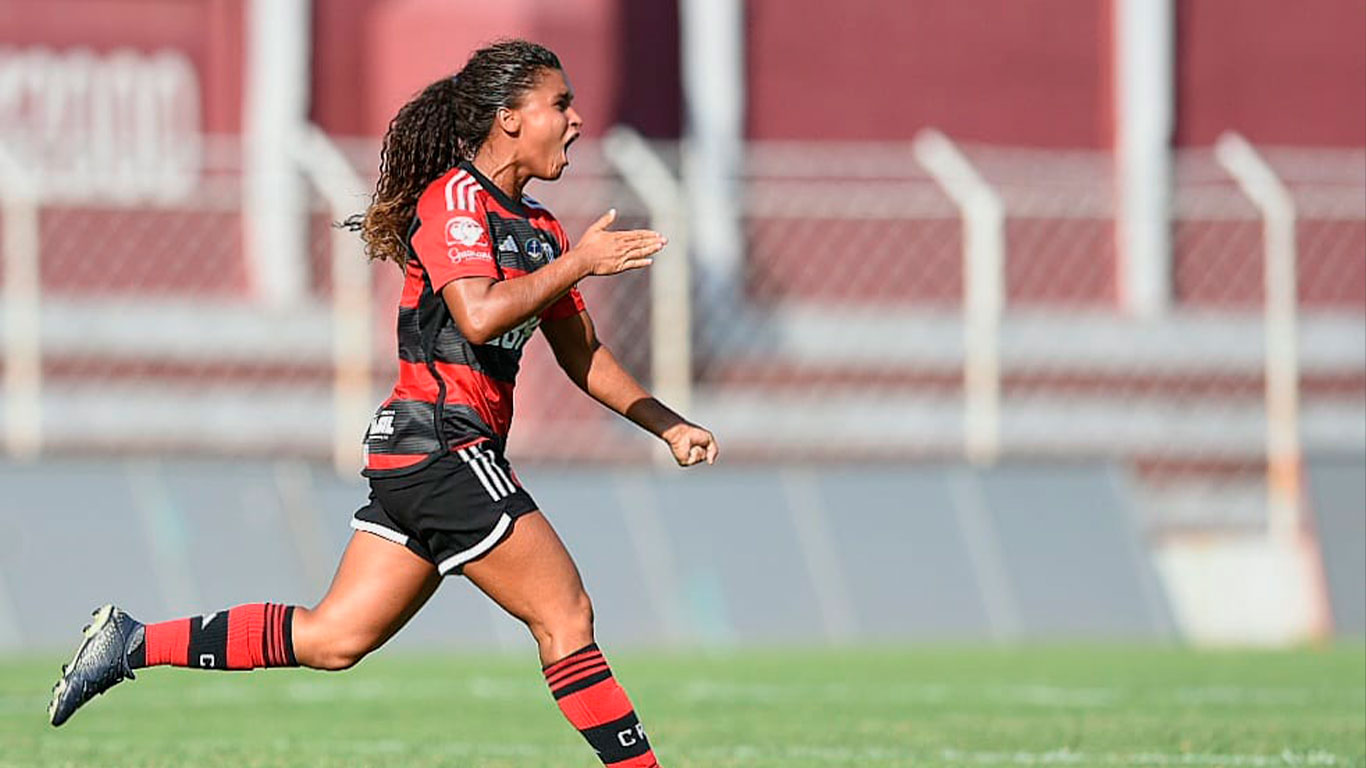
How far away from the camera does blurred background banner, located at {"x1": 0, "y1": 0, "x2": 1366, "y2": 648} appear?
14164 mm

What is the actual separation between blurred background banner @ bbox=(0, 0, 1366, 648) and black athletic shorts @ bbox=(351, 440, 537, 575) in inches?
277

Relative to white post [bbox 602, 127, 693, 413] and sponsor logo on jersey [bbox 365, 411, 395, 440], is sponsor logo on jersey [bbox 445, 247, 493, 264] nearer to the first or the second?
sponsor logo on jersey [bbox 365, 411, 395, 440]

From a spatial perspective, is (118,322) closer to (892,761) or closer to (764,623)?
(764,623)

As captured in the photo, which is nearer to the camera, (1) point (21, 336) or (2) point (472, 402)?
(2) point (472, 402)

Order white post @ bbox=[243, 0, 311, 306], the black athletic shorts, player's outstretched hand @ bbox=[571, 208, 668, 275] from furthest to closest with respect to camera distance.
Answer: white post @ bbox=[243, 0, 311, 306] → the black athletic shorts → player's outstretched hand @ bbox=[571, 208, 668, 275]

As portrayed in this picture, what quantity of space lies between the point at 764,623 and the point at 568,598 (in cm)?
774

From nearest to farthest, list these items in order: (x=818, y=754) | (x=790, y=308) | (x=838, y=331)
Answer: (x=818, y=754) → (x=838, y=331) → (x=790, y=308)

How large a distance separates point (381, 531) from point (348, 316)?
891 cm

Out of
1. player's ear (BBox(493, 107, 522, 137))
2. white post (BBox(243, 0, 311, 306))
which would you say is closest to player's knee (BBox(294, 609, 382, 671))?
player's ear (BBox(493, 107, 522, 137))

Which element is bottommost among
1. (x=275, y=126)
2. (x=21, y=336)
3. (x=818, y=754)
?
(x=21, y=336)

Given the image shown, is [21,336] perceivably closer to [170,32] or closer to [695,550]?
[695,550]

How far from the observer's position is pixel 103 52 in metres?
19.5

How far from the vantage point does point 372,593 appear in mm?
6562

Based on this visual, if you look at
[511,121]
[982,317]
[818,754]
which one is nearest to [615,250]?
[511,121]
